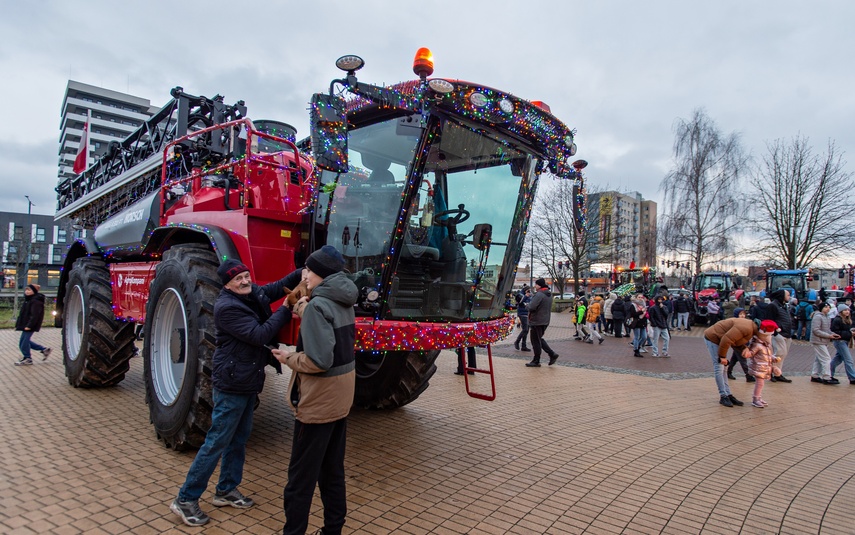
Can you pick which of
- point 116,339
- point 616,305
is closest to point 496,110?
point 116,339

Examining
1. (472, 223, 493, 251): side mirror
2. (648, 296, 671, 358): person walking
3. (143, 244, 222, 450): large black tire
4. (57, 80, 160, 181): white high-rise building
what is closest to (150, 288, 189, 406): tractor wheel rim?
(143, 244, 222, 450): large black tire

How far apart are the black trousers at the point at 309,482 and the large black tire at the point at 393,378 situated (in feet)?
8.08

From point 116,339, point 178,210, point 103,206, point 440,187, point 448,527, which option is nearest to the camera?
point 448,527

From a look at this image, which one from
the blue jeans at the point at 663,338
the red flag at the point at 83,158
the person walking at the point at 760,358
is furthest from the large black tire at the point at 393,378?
the blue jeans at the point at 663,338

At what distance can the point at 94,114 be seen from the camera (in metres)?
70.7

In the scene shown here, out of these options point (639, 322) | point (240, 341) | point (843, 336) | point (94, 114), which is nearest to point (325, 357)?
point (240, 341)

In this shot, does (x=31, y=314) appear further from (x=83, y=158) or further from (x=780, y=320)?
(x=780, y=320)

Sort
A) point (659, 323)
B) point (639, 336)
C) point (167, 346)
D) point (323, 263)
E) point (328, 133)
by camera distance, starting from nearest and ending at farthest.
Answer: point (323, 263) → point (328, 133) → point (167, 346) → point (659, 323) → point (639, 336)

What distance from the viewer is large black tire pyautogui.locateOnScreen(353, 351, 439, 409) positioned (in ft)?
18.4

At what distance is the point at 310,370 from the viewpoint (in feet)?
9.11

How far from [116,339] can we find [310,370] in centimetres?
492

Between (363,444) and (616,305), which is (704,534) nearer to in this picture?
(363,444)

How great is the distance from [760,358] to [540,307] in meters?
4.25

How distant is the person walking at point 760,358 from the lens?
7504 mm
